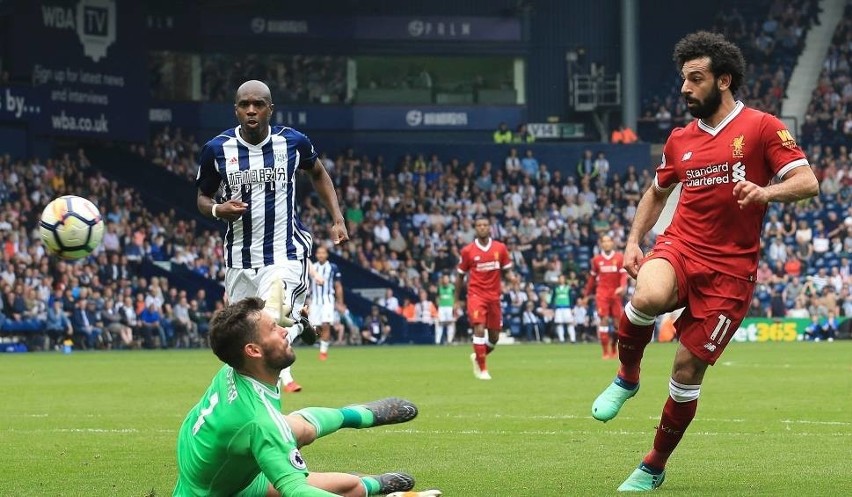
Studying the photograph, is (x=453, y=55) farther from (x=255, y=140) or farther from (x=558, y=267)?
(x=255, y=140)

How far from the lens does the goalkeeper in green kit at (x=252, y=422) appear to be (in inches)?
260

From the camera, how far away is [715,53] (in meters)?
8.75

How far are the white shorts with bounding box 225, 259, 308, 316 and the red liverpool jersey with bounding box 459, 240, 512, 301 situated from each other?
1135cm

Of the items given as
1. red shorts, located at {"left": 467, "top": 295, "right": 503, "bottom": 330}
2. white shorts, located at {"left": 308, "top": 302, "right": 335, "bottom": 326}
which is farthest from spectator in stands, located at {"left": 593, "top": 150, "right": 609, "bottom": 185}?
red shorts, located at {"left": 467, "top": 295, "right": 503, "bottom": 330}

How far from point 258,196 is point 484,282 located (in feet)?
39.0

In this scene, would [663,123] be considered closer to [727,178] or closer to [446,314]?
[446,314]

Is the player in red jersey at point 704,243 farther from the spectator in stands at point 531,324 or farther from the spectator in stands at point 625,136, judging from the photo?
the spectator in stands at point 625,136

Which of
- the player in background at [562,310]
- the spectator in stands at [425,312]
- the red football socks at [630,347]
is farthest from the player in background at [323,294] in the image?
the red football socks at [630,347]

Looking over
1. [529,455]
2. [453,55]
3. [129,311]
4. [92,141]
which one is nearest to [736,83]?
[529,455]

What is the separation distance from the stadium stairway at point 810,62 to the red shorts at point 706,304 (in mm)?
43595

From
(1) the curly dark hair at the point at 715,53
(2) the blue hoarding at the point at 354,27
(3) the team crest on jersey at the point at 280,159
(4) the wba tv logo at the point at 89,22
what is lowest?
(3) the team crest on jersey at the point at 280,159

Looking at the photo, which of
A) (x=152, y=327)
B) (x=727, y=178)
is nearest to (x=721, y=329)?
(x=727, y=178)

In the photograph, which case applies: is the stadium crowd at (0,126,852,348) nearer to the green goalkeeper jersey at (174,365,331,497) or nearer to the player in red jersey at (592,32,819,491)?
the player in red jersey at (592,32,819,491)

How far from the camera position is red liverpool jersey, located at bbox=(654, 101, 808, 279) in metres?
8.66
